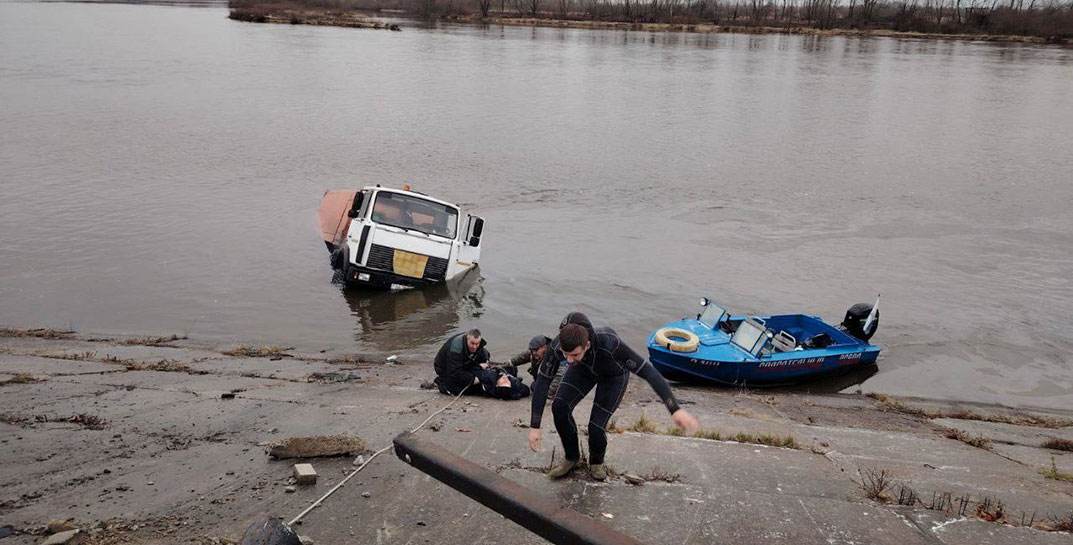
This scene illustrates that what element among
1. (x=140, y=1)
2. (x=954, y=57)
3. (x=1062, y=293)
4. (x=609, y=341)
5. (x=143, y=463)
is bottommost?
(x=1062, y=293)

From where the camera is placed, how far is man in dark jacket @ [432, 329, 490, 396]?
1160 cm

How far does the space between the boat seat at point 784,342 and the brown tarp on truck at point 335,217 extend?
10.4 m

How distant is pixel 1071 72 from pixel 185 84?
217 ft

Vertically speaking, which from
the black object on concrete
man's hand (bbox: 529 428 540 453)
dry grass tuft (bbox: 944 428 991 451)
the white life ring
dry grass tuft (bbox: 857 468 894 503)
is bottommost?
dry grass tuft (bbox: 944 428 991 451)

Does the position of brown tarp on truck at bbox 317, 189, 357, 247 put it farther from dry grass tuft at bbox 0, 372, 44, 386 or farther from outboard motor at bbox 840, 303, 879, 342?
outboard motor at bbox 840, 303, 879, 342

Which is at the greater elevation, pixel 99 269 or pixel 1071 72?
pixel 1071 72

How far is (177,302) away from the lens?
18828 millimetres

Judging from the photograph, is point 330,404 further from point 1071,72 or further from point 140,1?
point 140,1

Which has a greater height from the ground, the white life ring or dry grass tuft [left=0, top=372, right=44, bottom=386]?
dry grass tuft [left=0, top=372, right=44, bottom=386]

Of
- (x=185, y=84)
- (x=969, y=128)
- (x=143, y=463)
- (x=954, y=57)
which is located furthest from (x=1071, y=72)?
(x=143, y=463)

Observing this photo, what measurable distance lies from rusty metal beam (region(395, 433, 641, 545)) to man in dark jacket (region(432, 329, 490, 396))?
22.0ft

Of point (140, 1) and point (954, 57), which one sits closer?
point (954, 57)

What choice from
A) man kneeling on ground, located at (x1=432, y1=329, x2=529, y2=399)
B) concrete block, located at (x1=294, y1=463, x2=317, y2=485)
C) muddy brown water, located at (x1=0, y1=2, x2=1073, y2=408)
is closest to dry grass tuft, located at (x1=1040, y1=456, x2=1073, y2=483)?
muddy brown water, located at (x1=0, y1=2, x2=1073, y2=408)

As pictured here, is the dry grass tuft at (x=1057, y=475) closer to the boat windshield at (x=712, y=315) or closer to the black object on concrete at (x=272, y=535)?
the boat windshield at (x=712, y=315)
